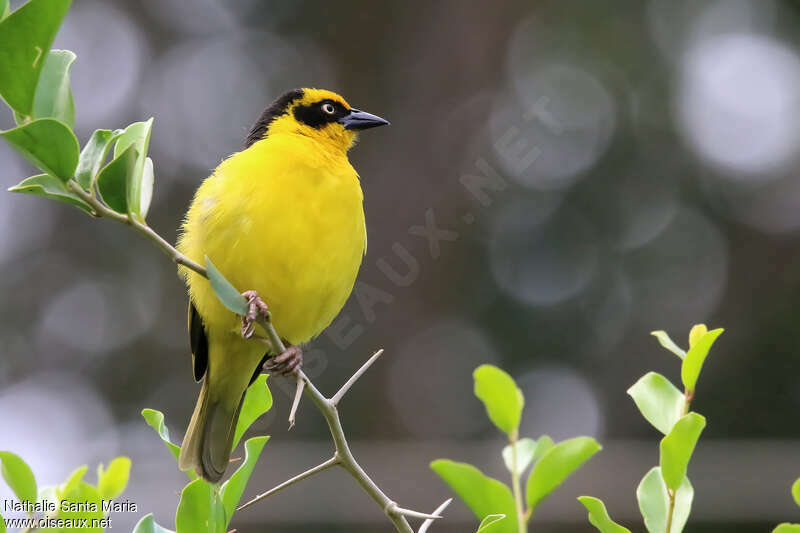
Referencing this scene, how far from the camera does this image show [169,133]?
10.4 meters

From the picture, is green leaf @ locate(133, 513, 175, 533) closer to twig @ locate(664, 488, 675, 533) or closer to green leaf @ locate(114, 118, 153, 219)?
green leaf @ locate(114, 118, 153, 219)

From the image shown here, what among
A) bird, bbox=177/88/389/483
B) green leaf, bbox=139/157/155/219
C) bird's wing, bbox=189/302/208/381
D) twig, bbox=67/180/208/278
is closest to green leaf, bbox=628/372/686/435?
twig, bbox=67/180/208/278

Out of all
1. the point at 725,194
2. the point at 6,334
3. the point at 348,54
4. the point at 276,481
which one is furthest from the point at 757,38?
the point at 6,334

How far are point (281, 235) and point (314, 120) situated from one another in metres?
1.06

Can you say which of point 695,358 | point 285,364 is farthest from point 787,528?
point 285,364

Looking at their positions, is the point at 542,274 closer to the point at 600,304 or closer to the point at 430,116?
the point at 600,304

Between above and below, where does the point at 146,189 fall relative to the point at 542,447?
above

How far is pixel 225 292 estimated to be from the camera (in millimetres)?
1471

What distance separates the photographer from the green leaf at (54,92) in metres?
1.45

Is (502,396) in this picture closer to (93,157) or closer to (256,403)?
(256,403)

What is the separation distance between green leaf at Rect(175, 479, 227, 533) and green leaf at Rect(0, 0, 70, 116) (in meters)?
0.62

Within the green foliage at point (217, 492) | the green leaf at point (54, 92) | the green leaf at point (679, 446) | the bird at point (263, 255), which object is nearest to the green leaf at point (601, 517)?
the green leaf at point (679, 446)

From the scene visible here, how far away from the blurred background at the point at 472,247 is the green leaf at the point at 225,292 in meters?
6.11

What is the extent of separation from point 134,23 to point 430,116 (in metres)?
4.12
